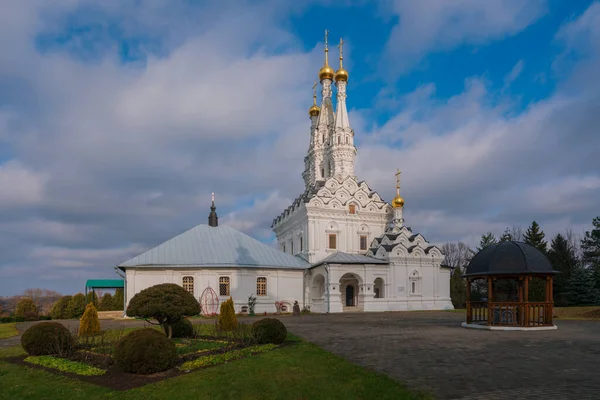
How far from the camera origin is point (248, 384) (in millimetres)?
9023

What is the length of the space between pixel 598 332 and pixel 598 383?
36.0 feet

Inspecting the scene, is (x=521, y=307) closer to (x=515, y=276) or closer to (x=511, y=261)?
(x=515, y=276)

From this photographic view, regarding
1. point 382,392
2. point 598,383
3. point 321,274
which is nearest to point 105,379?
point 382,392

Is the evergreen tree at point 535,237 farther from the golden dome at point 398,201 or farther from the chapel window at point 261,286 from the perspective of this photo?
the chapel window at point 261,286

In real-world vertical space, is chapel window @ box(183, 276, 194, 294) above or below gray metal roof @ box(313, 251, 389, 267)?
below

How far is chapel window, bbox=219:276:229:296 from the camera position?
35.1m

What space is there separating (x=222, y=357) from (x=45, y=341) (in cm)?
517

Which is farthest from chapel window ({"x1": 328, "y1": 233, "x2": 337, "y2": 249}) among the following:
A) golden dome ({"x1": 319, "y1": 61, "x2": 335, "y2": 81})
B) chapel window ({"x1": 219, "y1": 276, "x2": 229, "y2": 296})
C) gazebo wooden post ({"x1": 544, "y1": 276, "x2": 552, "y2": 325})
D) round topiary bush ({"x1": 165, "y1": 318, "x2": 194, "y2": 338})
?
round topiary bush ({"x1": 165, "y1": 318, "x2": 194, "y2": 338})

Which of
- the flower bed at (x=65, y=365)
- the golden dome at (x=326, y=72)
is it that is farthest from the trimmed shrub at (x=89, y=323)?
the golden dome at (x=326, y=72)

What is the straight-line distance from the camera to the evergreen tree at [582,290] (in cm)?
4236

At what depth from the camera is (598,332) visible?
697 inches

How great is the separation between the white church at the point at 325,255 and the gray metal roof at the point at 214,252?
0.08 meters

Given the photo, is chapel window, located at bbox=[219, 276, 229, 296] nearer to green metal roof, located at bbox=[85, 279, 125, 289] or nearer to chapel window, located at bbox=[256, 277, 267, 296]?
chapel window, located at bbox=[256, 277, 267, 296]

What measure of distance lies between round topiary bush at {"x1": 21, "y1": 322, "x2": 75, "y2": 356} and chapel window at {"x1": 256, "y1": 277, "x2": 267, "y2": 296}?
76.6 feet
